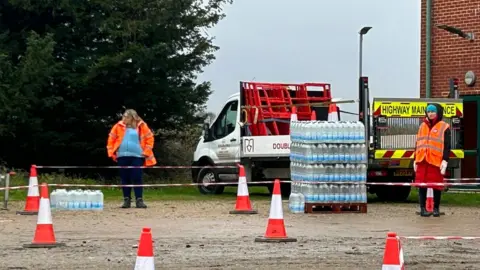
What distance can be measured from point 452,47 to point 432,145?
861 centimetres

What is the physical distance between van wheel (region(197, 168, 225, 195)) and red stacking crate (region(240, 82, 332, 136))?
7.21 ft

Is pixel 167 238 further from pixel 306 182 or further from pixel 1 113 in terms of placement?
pixel 1 113

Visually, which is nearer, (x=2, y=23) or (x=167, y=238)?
(x=167, y=238)

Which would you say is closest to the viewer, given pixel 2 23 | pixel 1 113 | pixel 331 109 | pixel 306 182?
pixel 306 182

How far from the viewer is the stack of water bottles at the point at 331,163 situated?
16.9 m

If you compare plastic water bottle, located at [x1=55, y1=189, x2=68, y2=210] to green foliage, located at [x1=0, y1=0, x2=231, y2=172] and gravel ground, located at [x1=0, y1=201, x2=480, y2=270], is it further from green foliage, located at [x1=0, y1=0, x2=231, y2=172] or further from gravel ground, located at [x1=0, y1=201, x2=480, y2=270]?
green foliage, located at [x1=0, y1=0, x2=231, y2=172]

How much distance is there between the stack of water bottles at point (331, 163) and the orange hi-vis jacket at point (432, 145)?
3.98 feet

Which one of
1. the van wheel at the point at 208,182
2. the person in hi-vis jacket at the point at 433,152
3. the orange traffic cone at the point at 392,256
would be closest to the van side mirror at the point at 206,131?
the van wheel at the point at 208,182

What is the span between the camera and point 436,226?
14.3 meters

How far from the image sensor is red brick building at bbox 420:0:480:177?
23.5 meters

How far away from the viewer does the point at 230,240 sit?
12.0 meters

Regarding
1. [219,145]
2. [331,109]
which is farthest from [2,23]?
[331,109]

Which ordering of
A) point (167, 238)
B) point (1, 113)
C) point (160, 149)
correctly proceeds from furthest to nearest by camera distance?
1. point (160, 149)
2. point (1, 113)
3. point (167, 238)

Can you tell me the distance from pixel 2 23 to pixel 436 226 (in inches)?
779
